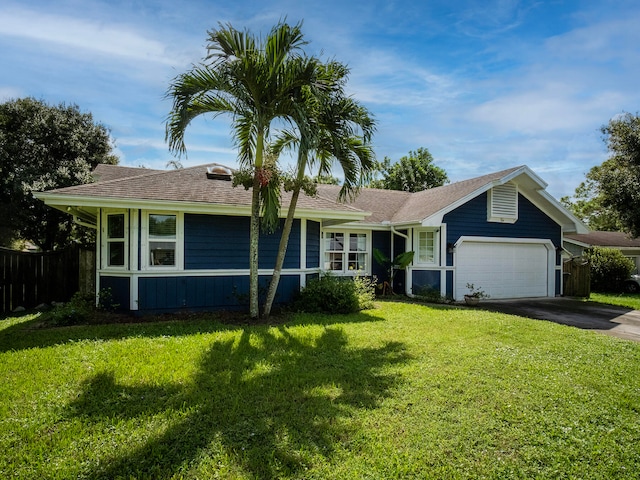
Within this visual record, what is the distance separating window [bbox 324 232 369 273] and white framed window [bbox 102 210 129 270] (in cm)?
699

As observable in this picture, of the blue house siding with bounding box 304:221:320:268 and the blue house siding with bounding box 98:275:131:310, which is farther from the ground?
the blue house siding with bounding box 304:221:320:268

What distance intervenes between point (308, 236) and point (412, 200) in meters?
7.67

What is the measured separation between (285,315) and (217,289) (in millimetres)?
2020

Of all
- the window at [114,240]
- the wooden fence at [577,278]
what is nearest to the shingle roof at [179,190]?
the window at [114,240]

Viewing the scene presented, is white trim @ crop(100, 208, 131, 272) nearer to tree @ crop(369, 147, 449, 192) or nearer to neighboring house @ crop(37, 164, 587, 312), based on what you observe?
neighboring house @ crop(37, 164, 587, 312)

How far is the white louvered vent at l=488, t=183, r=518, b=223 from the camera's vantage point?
13.8 metres

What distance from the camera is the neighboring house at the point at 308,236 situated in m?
9.22

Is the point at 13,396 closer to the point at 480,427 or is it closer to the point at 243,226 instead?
the point at 480,427

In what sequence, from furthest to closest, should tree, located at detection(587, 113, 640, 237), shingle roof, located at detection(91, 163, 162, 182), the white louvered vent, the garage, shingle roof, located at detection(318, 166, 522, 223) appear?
1. tree, located at detection(587, 113, 640, 237)
2. shingle roof, located at detection(91, 163, 162, 182)
3. the white louvered vent
4. the garage
5. shingle roof, located at detection(318, 166, 522, 223)

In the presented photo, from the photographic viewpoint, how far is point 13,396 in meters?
4.36

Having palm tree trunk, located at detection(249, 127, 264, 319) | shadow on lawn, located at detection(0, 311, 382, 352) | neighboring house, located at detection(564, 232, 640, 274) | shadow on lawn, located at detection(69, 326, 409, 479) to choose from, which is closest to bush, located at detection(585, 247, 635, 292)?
neighboring house, located at detection(564, 232, 640, 274)

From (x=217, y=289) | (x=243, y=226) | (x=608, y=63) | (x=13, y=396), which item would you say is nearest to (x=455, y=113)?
(x=608, y=63)

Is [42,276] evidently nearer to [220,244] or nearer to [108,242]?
[108,242]

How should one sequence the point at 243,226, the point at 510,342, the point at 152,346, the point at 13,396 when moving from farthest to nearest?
the point at 243,226
the point at 510,342
the point at 152,346
the point at 13,396
